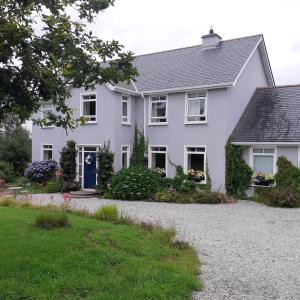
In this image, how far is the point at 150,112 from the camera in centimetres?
2230

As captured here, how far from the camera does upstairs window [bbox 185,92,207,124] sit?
20.5 meters

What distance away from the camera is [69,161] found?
881 inches

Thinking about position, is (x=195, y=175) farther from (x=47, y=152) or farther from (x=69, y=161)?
(x=47, y=152)

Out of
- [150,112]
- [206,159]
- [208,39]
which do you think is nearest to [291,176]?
[206,159]

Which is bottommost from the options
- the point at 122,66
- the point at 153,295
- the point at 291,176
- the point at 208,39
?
the point at 153,295

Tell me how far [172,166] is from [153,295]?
15742mm

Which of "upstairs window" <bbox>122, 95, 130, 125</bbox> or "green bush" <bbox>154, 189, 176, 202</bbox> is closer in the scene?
"green bush" <bbox>154, 189, 176, 202</bbox>

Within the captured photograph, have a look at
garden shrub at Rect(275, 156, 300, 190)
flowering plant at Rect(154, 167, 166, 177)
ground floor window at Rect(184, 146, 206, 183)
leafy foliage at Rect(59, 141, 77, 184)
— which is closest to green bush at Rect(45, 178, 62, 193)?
leafy foliage at Rect(59, 141, 77, 184)

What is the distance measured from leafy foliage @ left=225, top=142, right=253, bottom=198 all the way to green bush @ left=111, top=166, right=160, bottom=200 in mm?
3543

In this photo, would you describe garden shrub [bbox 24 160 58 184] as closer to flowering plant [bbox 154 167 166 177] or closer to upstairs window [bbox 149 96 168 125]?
flowering plant [bbox 154 167 166 177]

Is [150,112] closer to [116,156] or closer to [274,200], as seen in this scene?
[116,156]

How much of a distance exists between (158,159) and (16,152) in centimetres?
1202

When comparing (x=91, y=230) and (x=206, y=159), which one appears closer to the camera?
(x=91, y=230)

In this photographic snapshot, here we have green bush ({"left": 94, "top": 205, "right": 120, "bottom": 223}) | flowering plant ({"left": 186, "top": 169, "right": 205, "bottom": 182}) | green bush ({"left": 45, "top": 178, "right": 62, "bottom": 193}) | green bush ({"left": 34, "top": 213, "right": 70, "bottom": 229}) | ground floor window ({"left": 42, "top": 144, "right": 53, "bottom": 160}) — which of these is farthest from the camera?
ground floor window ({"left": 42, "top": 144, "right": 53, "bottom": 160})
